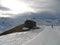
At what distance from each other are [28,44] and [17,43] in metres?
0.49

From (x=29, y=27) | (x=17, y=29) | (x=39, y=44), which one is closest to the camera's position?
(x=39, y=44)

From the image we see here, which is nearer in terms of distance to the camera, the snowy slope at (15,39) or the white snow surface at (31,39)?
the white snow surface at (31,39)

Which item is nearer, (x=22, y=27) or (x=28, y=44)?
(x=28, y=44)

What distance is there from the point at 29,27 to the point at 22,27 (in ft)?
2.07

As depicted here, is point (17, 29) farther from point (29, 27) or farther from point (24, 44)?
point (24, 44)

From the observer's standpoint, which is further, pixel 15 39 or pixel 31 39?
pixel 15 39

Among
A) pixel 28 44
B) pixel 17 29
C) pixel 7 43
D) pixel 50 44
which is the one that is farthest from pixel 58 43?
pixel 17 29

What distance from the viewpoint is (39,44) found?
6.26 meters

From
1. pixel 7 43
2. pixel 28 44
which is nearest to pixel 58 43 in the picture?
pixel 28 44

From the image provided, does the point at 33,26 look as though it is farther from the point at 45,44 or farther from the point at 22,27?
the point at 45,44

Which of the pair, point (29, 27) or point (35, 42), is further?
point (29, 27)

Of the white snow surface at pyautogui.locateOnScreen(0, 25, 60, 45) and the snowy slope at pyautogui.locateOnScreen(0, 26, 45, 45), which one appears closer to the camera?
the white snow surface at pyautogui.locateOnScreen(0, 25, 60, 45)

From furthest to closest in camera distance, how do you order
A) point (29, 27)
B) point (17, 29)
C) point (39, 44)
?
point (29, 27), point (17, 29), point (39, 44)

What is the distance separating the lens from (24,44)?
6.28 metres
